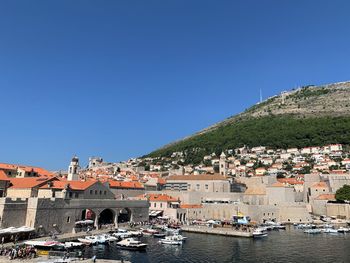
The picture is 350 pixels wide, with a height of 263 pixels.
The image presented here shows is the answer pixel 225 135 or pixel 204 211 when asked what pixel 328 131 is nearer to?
pixel 225 135

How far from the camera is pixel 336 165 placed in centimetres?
9169

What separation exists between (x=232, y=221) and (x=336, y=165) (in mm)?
54105

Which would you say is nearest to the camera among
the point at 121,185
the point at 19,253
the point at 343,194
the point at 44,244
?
the point at 19,253

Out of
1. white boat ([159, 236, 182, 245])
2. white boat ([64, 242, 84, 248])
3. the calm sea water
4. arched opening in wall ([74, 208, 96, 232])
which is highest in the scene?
arched opening in wall ([74, 208, 96, 232])

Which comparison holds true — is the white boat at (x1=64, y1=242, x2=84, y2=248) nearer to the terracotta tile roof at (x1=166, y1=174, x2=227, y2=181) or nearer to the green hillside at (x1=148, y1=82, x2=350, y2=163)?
the terracotta tile roof at (x1=166, y1=174, x2=227, y2=181)

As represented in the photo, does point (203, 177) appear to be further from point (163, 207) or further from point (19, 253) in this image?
point (19, 253)

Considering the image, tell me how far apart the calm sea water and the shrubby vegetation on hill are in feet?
273

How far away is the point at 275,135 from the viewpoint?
127m

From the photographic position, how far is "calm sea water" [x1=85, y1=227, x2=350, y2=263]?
27.8 metres

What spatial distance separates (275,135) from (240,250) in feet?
331

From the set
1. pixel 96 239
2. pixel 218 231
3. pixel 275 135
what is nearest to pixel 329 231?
pixel 218 231

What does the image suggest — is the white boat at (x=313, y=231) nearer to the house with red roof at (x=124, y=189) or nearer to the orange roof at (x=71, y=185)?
the house with red roof at (x=124, y=189)

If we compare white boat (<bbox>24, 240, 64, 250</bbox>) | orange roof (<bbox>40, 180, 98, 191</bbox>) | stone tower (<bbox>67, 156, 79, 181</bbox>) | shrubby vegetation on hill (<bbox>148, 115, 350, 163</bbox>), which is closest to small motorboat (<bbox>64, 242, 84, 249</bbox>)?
white boat (<bbox>24, 240, 64, 250</bbox>)

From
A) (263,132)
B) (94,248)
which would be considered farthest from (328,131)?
(94,248)
